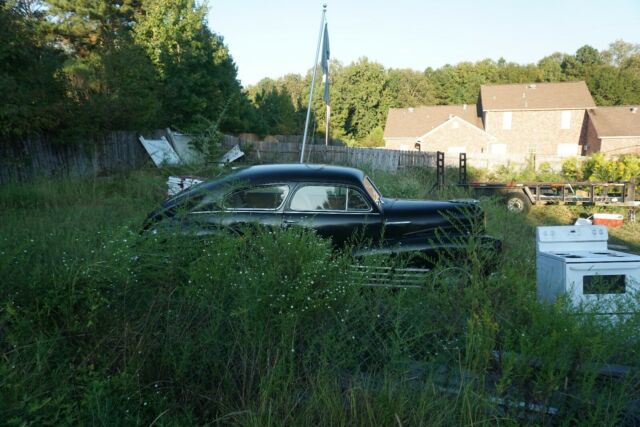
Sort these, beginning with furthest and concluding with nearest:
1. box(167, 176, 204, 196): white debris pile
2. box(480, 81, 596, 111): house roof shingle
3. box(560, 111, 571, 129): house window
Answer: box(560, 111, 571, 129): house window < box(480, 81, 596, 111): house roof shingle < box(167, 176, 204, 196): white debris pile

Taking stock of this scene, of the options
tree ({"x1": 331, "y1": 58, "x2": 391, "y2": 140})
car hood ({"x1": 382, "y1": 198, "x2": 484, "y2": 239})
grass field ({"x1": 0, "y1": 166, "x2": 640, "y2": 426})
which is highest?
tree ({"x1": 331, "y1": 58, "x2": 391, "y2": 140})

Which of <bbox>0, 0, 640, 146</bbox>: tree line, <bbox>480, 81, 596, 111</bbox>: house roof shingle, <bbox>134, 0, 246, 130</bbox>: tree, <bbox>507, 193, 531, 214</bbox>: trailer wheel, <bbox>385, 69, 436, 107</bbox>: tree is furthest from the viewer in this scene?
<bbox>385, 69, 436, 107</bbox>: tree

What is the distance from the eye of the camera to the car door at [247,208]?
4.56 metres

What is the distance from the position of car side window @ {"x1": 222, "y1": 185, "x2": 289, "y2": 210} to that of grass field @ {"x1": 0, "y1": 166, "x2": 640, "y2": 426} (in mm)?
1552

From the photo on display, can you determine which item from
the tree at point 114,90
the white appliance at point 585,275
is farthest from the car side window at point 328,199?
the tree at point 114,90

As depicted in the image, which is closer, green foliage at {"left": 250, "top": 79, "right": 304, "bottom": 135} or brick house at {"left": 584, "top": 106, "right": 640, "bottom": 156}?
brick house at {"left": 584, "top": 106, "right": 640, "bottom": 156}

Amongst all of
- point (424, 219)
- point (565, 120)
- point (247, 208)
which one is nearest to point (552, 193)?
point (424, 219)

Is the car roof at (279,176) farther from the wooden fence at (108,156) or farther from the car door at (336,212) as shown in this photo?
the wooden fence at (108,156)

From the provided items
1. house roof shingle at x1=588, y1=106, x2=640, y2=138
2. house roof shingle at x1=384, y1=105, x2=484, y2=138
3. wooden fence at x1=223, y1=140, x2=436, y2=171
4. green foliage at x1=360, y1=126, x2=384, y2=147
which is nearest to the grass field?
wooden fence at x1=223, y1=140, x2=436, y2=171

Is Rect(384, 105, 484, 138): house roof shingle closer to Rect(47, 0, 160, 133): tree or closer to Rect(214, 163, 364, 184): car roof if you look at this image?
Rect(47, 0, 160, 133): tree

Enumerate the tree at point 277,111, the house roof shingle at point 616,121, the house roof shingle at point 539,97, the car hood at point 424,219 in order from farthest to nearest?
the tree at point 277,111 < the house roof shingle at point 539,97 < the house roof shingle at point 616,121 < the car hood at point 424,219

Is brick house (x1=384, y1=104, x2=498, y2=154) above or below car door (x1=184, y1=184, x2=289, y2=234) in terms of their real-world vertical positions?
above

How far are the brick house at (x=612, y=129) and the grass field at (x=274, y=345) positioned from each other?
38169 mm

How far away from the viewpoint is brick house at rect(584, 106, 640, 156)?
35.6 metres
